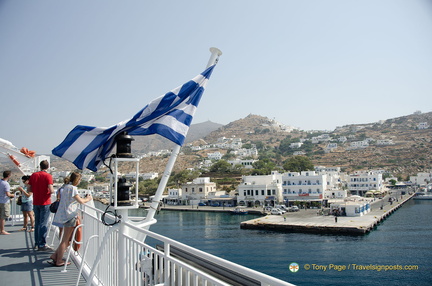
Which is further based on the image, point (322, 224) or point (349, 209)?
point (349, 209)

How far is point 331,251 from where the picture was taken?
24.9 metres

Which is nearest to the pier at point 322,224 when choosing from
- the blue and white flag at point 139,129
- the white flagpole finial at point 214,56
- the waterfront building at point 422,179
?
the white flagpole finial at point 214,56

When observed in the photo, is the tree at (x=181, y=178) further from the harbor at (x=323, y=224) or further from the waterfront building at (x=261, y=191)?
the harbor at (x=323, y=224)

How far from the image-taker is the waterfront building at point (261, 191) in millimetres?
54688

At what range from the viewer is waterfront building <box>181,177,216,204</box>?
6531cm

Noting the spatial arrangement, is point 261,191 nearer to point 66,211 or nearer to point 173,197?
point 173,197

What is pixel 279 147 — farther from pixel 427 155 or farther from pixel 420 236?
pixel 420 236

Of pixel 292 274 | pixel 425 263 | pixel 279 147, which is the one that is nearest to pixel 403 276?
pixel 425 263

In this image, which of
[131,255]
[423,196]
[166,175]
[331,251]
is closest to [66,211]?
[166,175]

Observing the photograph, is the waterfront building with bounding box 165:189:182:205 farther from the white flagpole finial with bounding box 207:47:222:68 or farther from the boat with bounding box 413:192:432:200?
the white flagpole finial with bounding box 207:47:222:68

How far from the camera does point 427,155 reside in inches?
4040

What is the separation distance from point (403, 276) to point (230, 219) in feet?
89.5

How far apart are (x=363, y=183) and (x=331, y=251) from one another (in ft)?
161

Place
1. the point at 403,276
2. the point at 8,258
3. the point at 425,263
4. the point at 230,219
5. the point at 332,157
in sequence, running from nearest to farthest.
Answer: the point at 8,258
the point at 403,276
the point at 425,263
the point at 230,219
the point at 332,157
